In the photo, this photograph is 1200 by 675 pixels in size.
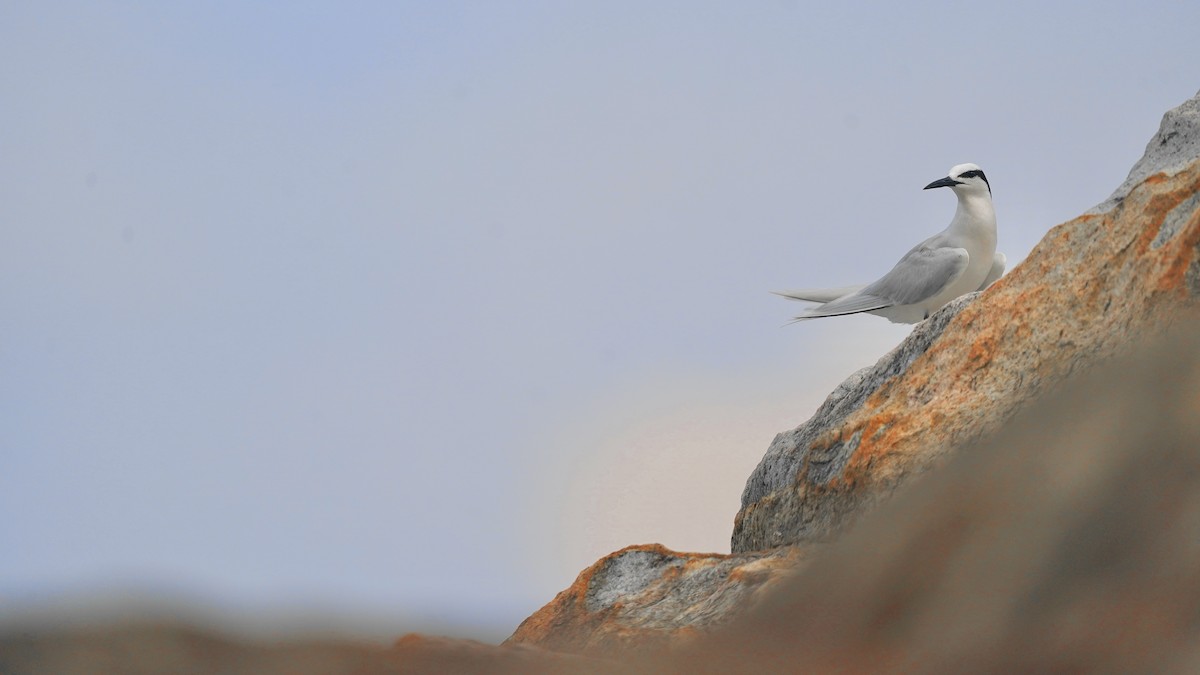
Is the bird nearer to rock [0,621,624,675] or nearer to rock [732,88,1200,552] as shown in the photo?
rock [732,88,1200,552]

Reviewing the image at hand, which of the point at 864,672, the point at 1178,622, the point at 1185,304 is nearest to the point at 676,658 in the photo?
the point at 864,672

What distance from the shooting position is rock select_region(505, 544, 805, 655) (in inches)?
203

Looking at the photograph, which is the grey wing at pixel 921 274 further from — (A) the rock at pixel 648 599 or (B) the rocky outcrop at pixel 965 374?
(A) the rock at pixel 648 599

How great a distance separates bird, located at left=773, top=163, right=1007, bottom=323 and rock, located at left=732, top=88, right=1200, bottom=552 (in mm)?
4615

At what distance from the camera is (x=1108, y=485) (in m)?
3.82

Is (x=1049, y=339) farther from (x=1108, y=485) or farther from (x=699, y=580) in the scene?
(x=699, y=580)

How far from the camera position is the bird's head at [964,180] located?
36.5 ft

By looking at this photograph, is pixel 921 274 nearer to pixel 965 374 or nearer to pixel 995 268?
pixel 995 268

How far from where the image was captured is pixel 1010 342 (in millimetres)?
5543

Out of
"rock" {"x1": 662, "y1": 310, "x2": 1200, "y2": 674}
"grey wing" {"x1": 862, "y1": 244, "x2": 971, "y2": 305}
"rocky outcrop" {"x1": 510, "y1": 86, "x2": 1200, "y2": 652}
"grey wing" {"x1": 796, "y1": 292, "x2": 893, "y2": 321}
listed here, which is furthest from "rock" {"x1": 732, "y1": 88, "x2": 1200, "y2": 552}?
"grey wing" {"x1": 796, "y1": 292, "x2": 893, "y2": 321}

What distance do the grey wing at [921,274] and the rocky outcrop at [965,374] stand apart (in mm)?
4570

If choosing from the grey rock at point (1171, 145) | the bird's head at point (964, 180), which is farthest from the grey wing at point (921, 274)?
the grey rock at point (1171, 145)

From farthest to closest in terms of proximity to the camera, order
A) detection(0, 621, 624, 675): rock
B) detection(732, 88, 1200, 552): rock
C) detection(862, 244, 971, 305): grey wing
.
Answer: detection(862, 244, 971, 305): grey wing, detection(732, 88, 1200, 552): rock, detection(0, 621, 624, 675): rock

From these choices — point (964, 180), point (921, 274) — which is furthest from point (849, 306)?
point (964, 180)
